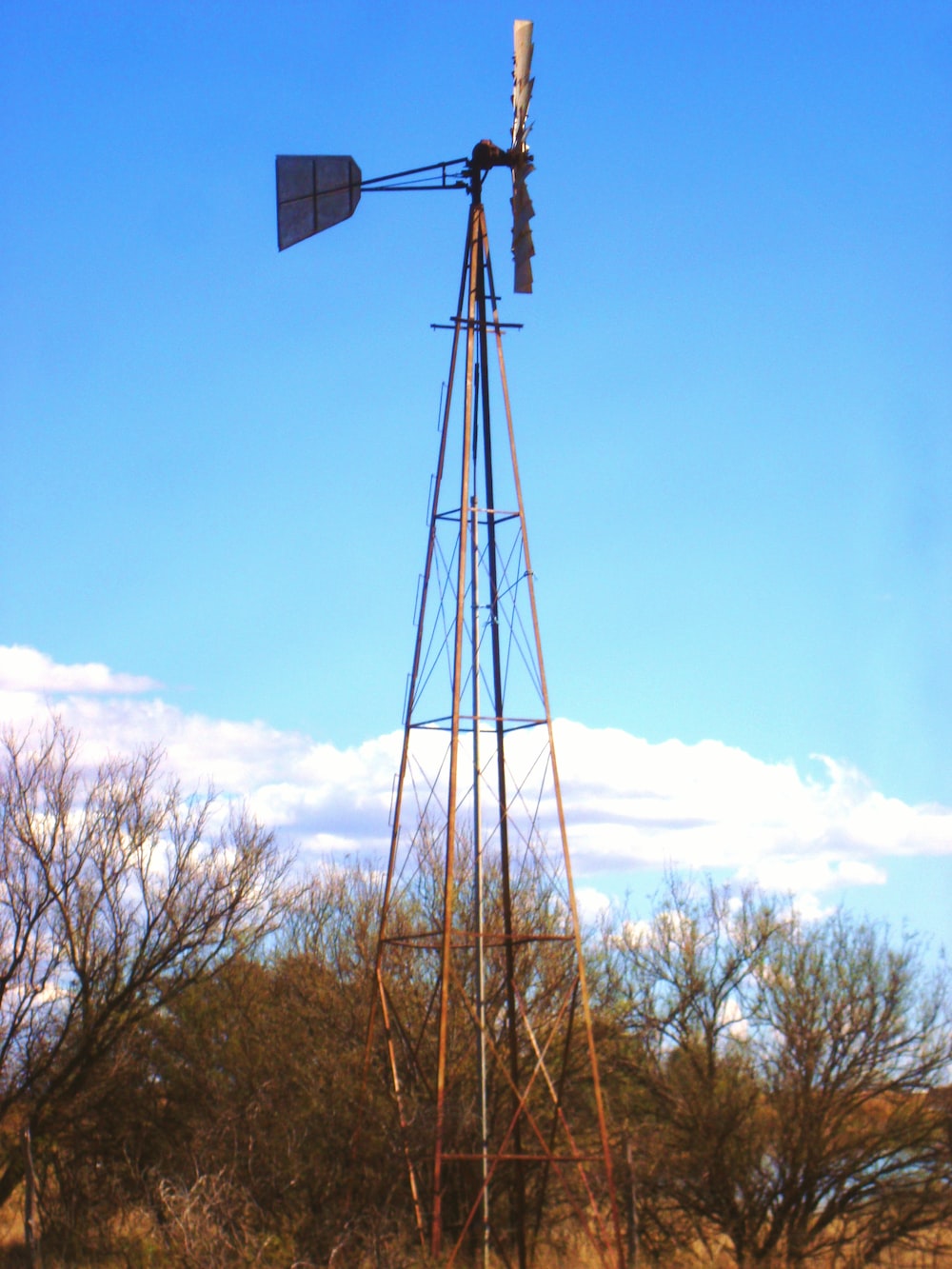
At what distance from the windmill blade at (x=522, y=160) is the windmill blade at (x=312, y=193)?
170 centimetres

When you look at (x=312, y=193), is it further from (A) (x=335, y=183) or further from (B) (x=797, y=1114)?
(B) (x=797, y=1114)

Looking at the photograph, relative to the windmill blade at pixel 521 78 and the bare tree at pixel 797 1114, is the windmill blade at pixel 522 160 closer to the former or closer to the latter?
the windmill blade at pixel 521 78

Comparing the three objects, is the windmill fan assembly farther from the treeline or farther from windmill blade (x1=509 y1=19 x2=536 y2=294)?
the treeline

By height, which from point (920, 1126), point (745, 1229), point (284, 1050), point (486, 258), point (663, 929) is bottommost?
point (745, 1229)

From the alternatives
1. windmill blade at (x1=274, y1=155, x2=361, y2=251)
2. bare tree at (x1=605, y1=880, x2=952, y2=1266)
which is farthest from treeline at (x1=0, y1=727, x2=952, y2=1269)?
windmill blade at (x1=274, y1=155, x2=361, y2=251)

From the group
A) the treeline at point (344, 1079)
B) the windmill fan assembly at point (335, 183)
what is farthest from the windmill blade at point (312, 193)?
the treeline at point (344, 1079)

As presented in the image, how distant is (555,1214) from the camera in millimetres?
19312

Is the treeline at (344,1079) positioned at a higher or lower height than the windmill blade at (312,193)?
lower

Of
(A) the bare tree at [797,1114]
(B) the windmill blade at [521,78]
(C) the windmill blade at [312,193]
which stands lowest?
(A) the bare tree at [797,1114]

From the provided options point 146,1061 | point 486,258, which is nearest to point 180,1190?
point 146,1061

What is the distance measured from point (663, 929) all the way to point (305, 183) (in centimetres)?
1486

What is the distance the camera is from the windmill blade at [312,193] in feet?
44.7

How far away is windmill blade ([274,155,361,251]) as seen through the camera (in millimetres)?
13617

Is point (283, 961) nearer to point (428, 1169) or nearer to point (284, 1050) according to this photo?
point (284, 1050)
